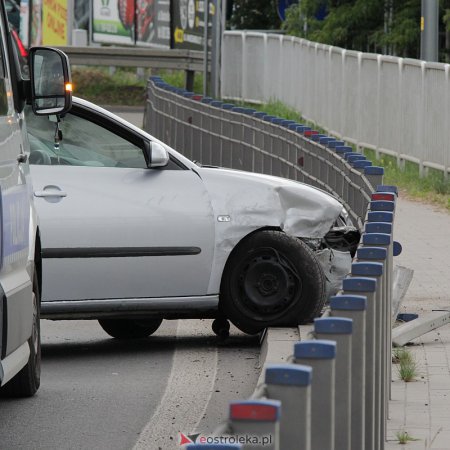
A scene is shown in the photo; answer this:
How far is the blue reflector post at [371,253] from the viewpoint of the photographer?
618 centimetres

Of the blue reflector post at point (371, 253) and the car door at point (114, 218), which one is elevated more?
the blue reflector post at point (371, 253)

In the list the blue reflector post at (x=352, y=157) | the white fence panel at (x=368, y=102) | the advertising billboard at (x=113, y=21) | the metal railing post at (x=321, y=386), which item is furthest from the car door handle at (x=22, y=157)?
the advertising billboard at (x=113, y=21)

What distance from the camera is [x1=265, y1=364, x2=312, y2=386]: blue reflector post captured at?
3.50 metres

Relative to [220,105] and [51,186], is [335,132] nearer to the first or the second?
[220,105]

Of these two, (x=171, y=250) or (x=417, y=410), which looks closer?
(x=417, y=410)

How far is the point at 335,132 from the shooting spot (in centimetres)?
2736

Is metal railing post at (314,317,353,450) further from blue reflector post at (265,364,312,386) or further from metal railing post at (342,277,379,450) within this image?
blue reflector post at (265,364,312,386)

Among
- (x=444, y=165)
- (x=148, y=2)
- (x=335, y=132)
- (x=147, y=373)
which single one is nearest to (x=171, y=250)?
(x=147, y=373)

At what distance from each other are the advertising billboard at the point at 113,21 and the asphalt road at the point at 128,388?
3768 centimetres

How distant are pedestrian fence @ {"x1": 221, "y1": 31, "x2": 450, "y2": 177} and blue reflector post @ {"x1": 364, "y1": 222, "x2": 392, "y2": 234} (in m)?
13.5

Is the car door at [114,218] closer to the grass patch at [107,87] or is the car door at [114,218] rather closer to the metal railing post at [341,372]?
the metal railing post at [341,372]

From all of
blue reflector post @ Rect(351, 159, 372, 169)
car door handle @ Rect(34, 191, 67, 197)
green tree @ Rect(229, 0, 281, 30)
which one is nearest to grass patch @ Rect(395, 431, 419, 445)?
car door handle @ Rect(34, 191, 67, 197)

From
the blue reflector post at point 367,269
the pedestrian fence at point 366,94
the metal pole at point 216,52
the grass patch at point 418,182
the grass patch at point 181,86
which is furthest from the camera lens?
the metal pole at point 216,52

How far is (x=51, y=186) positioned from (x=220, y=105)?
483 inches
